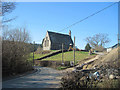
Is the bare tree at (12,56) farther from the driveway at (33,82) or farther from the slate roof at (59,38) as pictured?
the slate roof at (59,38)

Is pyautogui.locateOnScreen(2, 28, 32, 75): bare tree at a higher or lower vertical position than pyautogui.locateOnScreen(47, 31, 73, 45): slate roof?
lower

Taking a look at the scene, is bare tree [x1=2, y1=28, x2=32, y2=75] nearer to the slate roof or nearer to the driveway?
the driveway

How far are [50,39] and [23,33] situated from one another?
118ft

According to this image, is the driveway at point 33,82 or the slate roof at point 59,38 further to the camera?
the slate roof at point 59,38

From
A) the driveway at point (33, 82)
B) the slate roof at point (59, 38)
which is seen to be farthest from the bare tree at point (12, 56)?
the slate roof at point (59, 38)

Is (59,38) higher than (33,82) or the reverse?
higher

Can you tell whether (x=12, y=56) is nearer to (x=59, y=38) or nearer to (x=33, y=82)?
(x=33, y=82)

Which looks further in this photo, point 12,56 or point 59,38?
point 59,38

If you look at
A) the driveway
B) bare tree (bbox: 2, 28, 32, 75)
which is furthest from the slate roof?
the driveway

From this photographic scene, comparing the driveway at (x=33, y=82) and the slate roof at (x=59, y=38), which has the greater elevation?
the slate roof at (x=59, y=38)

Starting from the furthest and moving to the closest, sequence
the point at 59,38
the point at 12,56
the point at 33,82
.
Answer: the point at 59,38
the point at 12,56
the point at 33,82

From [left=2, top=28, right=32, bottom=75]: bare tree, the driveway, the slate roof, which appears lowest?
the driveway

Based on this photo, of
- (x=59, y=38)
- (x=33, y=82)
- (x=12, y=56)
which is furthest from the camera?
(x=59, y=38)

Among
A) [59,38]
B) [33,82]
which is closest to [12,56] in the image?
[33,82]
